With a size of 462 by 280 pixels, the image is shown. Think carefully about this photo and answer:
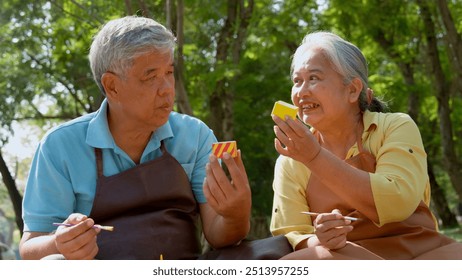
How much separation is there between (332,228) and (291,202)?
40 cm

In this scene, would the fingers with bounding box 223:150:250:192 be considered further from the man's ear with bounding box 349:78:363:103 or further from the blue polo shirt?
the man's ear with bounding box 349:78:363:103

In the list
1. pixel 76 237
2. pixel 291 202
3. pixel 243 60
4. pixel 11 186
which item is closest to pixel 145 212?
pixel 76 237

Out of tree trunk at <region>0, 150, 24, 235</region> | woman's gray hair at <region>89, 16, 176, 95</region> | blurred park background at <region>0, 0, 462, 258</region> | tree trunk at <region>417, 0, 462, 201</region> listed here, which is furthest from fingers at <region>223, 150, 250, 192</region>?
tree trunk at <region>417, 0, 462, 201</region>

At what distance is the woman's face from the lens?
8.77 feet

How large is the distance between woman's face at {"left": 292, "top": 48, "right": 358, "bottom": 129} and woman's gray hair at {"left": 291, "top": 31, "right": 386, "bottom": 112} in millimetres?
22

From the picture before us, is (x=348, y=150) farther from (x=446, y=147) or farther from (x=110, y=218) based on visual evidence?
(x=446, y=147)

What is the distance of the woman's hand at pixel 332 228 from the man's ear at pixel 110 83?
1000 millimetres

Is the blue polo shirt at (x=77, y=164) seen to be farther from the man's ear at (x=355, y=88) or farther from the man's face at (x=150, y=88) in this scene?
the man's ear at (x=355, y=88)

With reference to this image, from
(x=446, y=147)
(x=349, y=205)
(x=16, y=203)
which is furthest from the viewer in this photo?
(x=446, y=147)

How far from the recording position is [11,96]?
43.1 feet

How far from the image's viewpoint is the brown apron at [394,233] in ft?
8.31

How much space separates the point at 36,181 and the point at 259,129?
11.9 m
